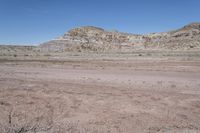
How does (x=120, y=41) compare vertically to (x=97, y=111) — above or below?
above

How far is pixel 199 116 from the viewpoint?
8750 millimetres

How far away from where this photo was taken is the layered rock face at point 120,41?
10451 centimetres

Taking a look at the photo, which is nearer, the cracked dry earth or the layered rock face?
the cracked dry earth

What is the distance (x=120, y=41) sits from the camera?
119938 mm

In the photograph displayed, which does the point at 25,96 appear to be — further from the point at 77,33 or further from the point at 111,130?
the point at 77,33

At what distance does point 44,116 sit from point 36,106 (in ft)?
4.16

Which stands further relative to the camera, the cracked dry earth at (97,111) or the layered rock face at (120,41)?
the layered rock face at (120,41)

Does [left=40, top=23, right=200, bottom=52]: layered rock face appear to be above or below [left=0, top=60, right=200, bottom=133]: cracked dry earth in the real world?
above

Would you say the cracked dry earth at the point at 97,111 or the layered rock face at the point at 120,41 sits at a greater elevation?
the layered rock face at the point at 120,41

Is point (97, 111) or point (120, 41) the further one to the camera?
point (120, 41)

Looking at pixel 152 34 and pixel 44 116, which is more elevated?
pixel 152 34

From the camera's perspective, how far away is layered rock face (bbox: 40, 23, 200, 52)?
343 ft

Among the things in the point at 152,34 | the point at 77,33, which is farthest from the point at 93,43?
the point at 152,34

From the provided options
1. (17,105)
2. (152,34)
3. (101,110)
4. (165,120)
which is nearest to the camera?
(165,120)
